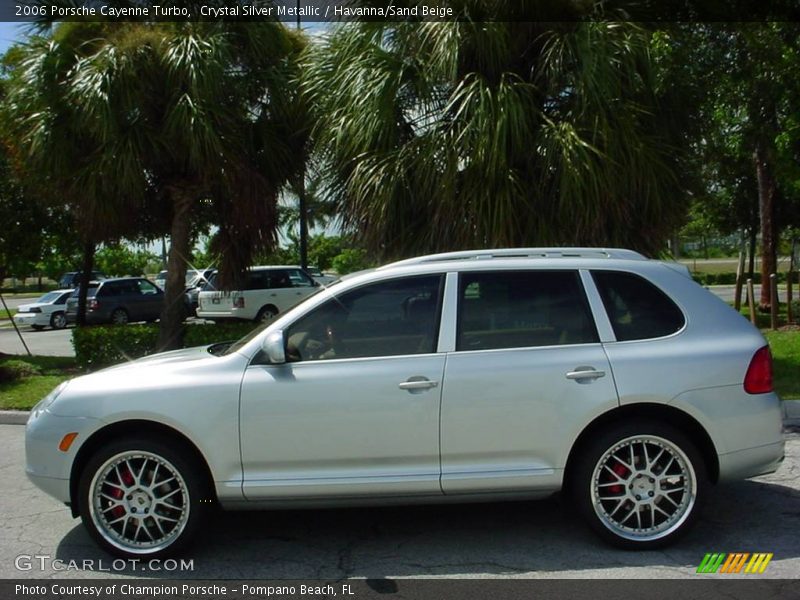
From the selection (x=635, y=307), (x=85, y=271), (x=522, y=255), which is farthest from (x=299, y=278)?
(x=635, y=307)

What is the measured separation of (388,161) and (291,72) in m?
2.90

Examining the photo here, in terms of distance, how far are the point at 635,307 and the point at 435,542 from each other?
188 centimetres

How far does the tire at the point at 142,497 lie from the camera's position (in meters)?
4.63

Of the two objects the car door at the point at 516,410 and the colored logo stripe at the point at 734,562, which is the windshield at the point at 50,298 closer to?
the car door at the point at 516,410

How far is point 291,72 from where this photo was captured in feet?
38.6

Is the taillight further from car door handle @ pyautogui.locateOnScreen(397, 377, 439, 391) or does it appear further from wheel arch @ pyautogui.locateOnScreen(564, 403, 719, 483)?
car door handle @ pyautogui.locateOnScreen(397, 377, 439, 391)

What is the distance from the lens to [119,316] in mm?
25578

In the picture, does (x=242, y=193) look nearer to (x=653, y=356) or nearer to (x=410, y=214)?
(x=410, y=214)

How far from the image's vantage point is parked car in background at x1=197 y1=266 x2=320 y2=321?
2122 centimetres

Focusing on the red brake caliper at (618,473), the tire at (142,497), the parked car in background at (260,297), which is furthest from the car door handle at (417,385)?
the parked car in background at (260,297)

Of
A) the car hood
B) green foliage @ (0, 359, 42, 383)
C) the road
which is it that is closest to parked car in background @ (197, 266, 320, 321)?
green foliage @ (0, 359, 42, 383)

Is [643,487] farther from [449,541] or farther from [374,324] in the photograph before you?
[374,324]

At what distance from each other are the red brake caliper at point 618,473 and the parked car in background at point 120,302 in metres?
22.2

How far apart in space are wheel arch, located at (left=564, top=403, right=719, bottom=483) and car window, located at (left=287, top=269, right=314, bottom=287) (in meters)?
17.6
